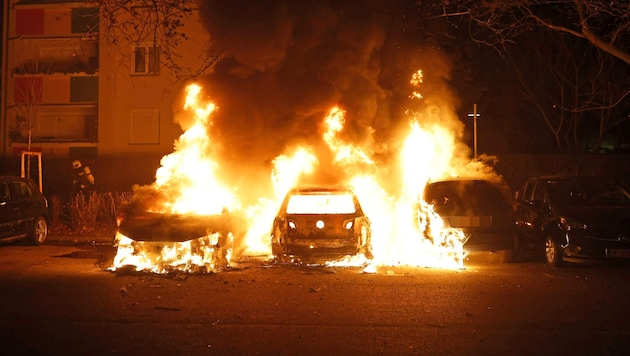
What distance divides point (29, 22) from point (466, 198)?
24.9 meters

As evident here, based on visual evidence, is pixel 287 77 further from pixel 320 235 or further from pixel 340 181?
pixel 320 235

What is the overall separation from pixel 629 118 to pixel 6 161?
2206 cm

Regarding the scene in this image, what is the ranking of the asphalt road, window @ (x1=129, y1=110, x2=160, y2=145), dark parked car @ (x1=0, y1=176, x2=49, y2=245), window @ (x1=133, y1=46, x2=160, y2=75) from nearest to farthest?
the asphalt road < dark parked car @ (x1=0, y1=176, x2=49, y2=245) < window @ (x1=133, y1=46, x2=160, y2=75) < window @ (x1=129, y1=110, x2=160, y2=145)

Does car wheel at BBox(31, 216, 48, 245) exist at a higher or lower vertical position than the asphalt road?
higher

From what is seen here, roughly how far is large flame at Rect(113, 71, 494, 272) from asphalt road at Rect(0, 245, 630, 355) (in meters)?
0.47

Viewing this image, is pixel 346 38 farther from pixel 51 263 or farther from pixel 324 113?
pixel 51 263

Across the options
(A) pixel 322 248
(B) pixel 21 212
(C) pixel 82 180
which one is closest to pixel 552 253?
(A) pixel 322 248

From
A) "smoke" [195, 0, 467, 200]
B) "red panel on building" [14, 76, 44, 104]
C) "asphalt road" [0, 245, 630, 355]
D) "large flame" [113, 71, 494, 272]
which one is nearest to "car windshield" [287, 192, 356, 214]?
"large flame" [113, 71, 494, 272]

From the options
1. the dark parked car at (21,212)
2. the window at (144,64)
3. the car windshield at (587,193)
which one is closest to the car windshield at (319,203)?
the car windshield at (587,193)

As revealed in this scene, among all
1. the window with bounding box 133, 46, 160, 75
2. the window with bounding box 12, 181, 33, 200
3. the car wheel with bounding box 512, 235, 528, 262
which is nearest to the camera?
the car wheel with bounding box 512, 235, 528, 262

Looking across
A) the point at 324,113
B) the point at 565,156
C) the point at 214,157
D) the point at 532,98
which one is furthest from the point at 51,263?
the point at 532,98

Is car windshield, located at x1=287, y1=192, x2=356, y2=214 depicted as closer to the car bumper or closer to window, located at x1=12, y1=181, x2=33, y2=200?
the car bumper

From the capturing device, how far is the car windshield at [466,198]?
12.2 meters

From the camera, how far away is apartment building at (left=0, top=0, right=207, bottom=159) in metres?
29.1
